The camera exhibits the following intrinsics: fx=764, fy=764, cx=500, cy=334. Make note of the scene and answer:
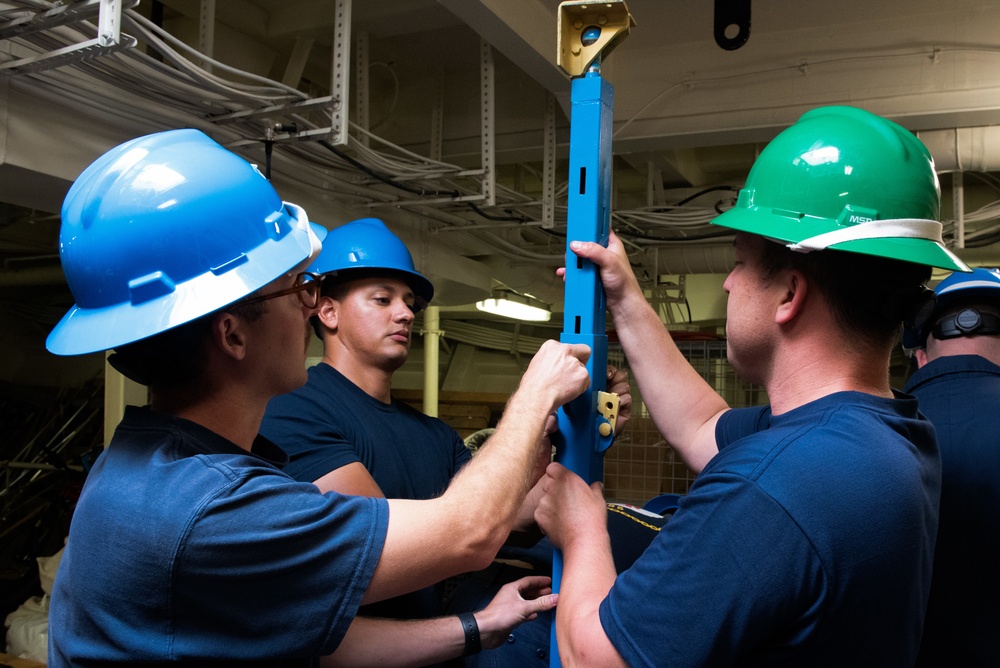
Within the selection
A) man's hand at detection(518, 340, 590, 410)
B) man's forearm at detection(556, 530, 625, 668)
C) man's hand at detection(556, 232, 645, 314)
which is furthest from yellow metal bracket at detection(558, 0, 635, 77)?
man's forearm at detection(556, 530, 625, 668)

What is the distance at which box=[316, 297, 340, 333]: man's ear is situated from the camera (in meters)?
2.35

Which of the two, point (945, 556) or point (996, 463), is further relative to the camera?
point (996, 463)

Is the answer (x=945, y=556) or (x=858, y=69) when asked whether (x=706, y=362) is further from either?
(x=945, y=556)

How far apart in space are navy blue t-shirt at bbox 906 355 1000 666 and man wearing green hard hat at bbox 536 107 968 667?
443mm

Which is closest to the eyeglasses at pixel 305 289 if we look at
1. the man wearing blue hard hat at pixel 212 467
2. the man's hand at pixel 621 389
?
the man wearing blue hard hat at pixel 212 467

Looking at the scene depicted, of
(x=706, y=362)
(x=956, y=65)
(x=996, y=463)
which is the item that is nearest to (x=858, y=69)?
(x=956, y=65)

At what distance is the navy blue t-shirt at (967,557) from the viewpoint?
1.45m

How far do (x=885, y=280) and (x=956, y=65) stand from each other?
2.83 meters

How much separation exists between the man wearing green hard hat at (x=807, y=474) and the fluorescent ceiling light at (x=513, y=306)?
5277 mm

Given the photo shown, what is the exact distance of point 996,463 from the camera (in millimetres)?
1626

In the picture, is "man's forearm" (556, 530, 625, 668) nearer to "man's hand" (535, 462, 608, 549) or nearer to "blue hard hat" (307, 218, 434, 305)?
"man's hand" (535, 462, 608, 549)

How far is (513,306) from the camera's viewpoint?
6996 millimetres

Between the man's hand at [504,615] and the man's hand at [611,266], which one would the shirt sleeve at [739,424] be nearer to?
the man's hand at [611,266]

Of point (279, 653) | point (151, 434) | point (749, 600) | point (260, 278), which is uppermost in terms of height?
point (260, 278)
